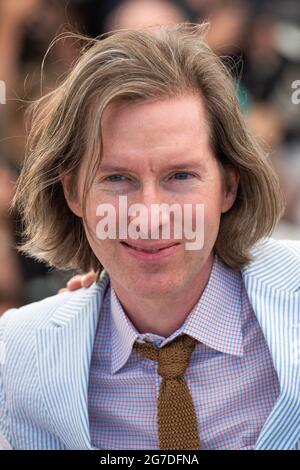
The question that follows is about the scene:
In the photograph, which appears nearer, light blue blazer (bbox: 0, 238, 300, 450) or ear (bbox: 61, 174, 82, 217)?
light blue blazer (bbox: 0, 238, 300, 450)

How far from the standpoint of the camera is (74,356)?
1773 millimetres

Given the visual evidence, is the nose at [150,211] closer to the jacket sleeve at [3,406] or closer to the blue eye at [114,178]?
the blue eye at [114,178]

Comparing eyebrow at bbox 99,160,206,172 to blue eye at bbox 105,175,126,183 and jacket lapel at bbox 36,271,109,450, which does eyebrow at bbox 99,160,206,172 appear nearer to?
blue eye at bbox 105,175,126,183

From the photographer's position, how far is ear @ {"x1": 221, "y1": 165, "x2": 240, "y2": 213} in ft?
5.75

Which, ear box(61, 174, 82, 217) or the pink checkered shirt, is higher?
ear box(61, 174, 82, 217)

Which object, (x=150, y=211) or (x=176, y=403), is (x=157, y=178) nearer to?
(x=150, y=211)

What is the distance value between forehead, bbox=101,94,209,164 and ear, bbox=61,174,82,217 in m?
0.19

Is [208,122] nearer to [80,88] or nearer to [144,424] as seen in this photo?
[80,88]

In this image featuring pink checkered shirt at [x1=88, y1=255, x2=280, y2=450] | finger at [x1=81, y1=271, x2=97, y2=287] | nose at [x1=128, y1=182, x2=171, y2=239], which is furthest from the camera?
finger at [x1=81, y1=271, x2=97, y2=287]

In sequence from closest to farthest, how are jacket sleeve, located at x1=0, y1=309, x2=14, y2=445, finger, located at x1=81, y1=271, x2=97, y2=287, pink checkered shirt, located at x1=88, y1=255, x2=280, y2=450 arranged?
pink checkered shirt, located at x1=88, y1=255, x2=280, y2=450, jacket sleeve, located at x1=0, y1=309, x2=14, y2=445, finger, located at x1=81, y1=271, x2=97, y2=287

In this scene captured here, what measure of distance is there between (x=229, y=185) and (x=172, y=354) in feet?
1.15

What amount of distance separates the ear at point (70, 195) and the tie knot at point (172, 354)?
0.99ft

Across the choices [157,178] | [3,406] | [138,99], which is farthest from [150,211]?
[3,406]

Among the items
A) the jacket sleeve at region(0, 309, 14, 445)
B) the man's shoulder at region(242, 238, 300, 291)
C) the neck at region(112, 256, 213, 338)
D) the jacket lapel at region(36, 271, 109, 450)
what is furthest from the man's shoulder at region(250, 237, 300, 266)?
the jacket sleeve at region(0, 309, 14, 445)
